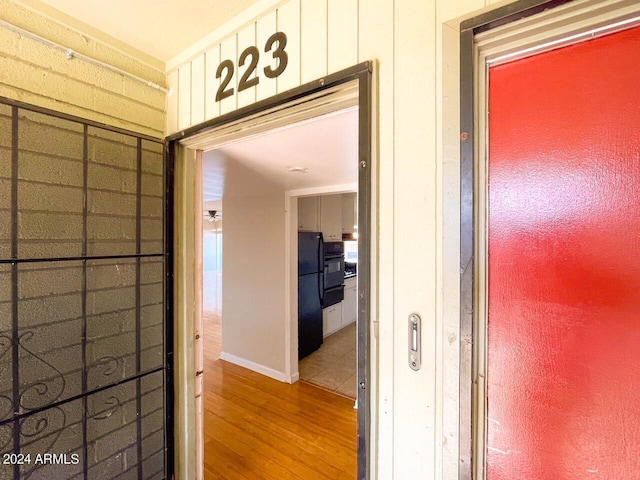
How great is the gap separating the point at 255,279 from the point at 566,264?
3.18m

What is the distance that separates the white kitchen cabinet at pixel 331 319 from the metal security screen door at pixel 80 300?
122 inches

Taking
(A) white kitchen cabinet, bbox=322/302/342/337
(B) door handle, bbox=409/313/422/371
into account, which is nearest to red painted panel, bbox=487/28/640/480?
(B) door handle, bbox=409/313/422/371

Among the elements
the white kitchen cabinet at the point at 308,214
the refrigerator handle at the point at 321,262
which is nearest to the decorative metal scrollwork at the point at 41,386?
the white kitchen cabinet at the point at 308,214

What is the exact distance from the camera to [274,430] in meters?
2.30

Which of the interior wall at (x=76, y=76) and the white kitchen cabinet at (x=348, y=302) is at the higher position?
the interior wall at (x=76, y=76)

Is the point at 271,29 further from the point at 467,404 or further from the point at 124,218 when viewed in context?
the point at 467,404

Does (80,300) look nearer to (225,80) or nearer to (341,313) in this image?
(225,80)

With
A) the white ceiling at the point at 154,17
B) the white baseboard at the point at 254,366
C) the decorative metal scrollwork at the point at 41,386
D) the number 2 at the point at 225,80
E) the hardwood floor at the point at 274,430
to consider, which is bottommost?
the hardwood floor at the point at 274,430

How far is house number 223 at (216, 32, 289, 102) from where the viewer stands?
94 centimetres

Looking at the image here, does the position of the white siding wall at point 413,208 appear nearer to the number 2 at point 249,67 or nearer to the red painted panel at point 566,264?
the red painted panel at point 566,264

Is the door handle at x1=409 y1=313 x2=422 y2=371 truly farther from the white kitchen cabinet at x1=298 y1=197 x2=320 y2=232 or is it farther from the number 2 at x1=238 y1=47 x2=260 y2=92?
the white kitchen cabinet at x1=298 y1=197 x2=320 y2=232

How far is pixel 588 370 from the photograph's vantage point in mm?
555

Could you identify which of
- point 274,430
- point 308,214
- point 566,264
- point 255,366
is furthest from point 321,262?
point 566,264

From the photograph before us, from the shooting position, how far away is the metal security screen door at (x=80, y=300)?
93 cm
